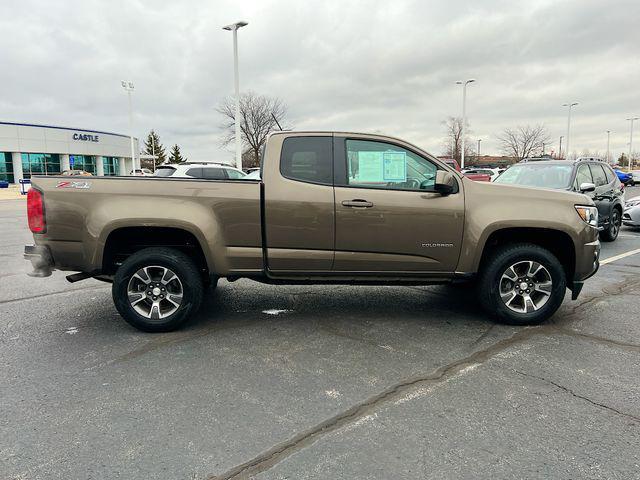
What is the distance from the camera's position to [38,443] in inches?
109

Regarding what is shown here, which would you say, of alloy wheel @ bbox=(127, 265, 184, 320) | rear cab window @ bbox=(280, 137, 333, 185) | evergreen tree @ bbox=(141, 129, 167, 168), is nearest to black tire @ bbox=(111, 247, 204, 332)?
alloy wheel @ bbox=(127, 265, 184, 320)

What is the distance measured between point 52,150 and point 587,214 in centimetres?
6222

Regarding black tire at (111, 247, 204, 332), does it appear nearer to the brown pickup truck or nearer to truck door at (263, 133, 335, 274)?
the brown pickup truck

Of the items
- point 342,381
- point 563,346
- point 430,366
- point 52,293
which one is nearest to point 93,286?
point 52,293

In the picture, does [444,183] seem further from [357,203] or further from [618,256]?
[618,256]

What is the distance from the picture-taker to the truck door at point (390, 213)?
179 inches

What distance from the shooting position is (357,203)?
4543 millimetres

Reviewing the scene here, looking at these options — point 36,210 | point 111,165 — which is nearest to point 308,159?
point 36,210

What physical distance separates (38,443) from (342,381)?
2022 millimetres

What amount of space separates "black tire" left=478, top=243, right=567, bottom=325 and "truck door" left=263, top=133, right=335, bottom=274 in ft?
5.42

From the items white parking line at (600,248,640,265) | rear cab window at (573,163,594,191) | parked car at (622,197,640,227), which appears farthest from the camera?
parked car at (622,197,640,227)

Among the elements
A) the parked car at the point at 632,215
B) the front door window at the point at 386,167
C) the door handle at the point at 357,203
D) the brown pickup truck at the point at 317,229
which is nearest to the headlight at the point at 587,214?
the brown pickup truck at the point at 317,229

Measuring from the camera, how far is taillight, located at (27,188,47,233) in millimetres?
4391

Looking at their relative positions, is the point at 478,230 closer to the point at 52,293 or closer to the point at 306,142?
the point at 306,142
